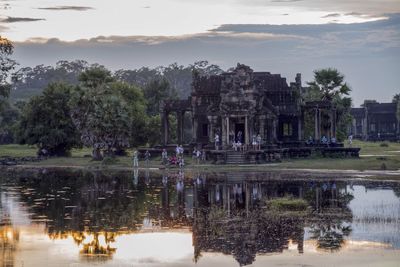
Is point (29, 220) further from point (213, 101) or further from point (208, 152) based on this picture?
point (213, 101)

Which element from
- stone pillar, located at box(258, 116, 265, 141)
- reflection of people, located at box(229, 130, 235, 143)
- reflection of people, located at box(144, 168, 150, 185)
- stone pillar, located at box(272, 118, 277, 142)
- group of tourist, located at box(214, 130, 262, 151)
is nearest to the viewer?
reflection of people, located at box(144, 168, 150, 185)

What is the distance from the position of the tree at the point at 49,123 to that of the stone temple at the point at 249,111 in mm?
13650

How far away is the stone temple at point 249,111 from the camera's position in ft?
296

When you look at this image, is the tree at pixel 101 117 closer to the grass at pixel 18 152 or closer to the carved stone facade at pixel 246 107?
the carved stone facade at pixel 246 107

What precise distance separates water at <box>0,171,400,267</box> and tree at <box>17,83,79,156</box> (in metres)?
40.2

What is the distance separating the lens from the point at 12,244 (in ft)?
111

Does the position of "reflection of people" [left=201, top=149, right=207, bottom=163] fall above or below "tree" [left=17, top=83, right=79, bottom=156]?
below

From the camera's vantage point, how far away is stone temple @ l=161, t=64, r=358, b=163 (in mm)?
90125

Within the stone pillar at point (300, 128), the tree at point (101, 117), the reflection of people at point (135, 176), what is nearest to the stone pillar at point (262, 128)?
the stone pillar at point (300, 128)

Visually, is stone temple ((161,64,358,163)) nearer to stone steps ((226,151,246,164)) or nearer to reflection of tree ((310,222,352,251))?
stone steps ((226,151,246,164))

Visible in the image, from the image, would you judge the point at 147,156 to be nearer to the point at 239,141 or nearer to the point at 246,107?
the point at 239,141

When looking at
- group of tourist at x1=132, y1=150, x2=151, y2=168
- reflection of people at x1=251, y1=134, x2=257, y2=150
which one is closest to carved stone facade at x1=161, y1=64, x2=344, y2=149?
reflection of people at x1=251, y1=134, x2=257, y2=150

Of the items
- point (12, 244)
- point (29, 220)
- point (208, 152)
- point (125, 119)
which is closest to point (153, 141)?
point (125, 119)

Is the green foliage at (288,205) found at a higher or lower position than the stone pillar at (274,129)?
lower
